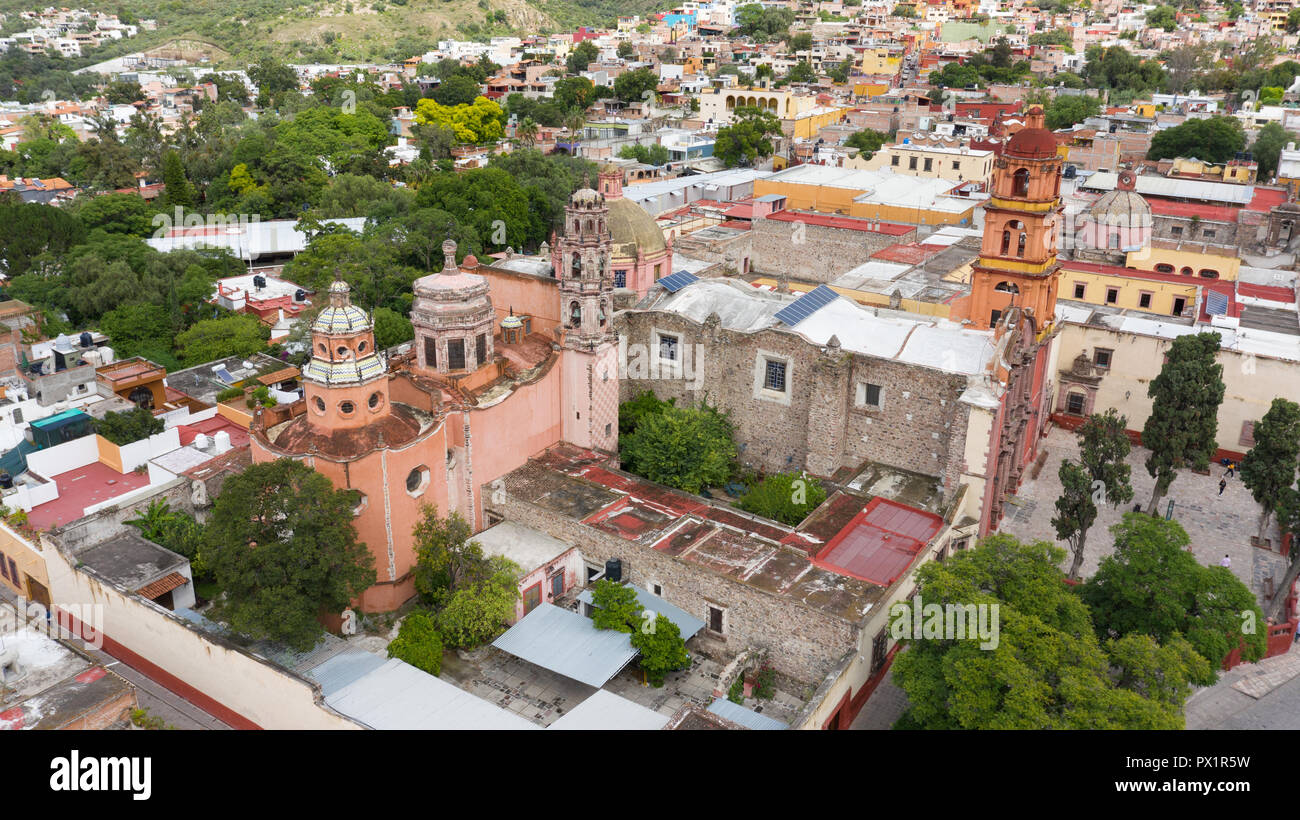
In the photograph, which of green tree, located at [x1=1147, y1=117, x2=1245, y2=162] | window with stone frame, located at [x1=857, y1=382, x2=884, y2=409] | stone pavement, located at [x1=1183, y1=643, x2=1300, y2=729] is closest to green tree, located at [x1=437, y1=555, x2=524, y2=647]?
window with stone frame, located at [x1=857, y1=382, x2=884, y2=409]

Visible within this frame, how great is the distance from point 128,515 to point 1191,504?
33.6m

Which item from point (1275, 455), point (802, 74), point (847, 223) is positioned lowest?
point (1275, 455)

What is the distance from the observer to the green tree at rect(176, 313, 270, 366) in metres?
42.0

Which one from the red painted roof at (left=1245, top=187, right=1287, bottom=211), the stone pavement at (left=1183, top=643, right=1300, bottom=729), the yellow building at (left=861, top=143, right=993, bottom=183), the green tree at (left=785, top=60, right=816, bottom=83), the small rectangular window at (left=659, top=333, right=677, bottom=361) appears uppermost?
the green tree at (left=785, top=60, right=816, bottom=83)

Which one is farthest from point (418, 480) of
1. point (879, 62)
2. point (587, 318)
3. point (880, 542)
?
point (879, 62)

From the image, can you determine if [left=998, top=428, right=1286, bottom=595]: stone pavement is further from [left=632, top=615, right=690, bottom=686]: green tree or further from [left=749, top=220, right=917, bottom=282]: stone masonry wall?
[left=749, top=220, right=917, bottom=282]: stone masonry wall

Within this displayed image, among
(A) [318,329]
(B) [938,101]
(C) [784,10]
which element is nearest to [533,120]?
(B) [938,101]

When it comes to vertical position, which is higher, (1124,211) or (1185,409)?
(1124,211)

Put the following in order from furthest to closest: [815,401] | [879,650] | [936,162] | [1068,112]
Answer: [1068,112]
[936,162]
[815,401]
[879,650]

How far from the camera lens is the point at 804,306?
102ft

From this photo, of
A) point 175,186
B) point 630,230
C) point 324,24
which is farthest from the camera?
point 324,24

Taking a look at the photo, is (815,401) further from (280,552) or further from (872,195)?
(872,195)

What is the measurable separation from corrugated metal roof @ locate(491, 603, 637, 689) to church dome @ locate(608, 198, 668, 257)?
17.4 metres

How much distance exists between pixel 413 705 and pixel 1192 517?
2509 centimetres
